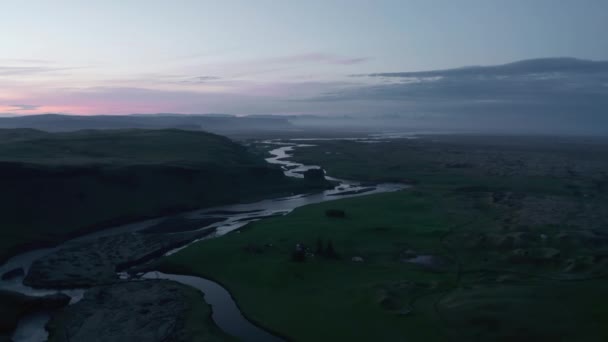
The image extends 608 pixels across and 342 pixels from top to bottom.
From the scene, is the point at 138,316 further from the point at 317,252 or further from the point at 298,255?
the point at 317,252

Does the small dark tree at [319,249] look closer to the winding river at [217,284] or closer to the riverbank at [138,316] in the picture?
the winding river at [217,284]

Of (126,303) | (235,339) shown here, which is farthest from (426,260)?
(126,303)

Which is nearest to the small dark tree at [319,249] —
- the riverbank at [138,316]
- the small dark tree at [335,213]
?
the riverbank at [138,316]

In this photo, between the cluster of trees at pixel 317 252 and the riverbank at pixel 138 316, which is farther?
the cluster of trees at pixel 317 252

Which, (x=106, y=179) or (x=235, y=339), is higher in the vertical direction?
(x=106, y=179)

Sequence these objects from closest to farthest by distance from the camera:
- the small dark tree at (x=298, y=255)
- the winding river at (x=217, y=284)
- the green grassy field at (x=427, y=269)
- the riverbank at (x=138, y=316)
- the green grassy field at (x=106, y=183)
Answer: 1. the green grassy field at (x=427, y=269)
2. the riverbank at (x=138, y=316)
3. the winding river at (x=217, y=284)
4. the small dark tree at (x=298, y=255)
5. the green grassy field at (x=106, y=183)

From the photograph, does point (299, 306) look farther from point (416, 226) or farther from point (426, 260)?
point (416, 226)

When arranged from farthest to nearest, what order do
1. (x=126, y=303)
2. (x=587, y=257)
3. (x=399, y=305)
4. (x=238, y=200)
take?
(x=238, y=200)
(x=587, y=257)
(x=126, y=303)
(x=399, y=305)
